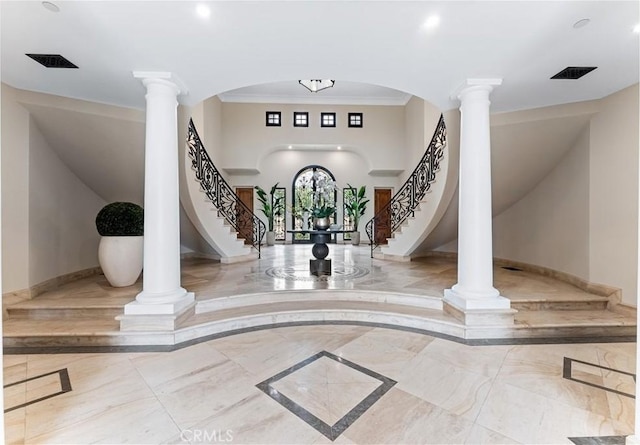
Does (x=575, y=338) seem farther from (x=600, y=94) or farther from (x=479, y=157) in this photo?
(x=600, y=94)

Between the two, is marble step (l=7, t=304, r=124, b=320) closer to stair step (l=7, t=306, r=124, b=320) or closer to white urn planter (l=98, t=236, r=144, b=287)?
stair step (l=7, t=306, r=124, b=320)

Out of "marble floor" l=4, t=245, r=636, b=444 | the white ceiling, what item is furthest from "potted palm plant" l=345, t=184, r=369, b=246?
"marble floor" l=4, t=245, r=636, b=444

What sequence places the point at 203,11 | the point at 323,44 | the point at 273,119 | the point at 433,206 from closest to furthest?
the point at 203,11, the point at 323,44, the point at 433,206, the point at 273,119

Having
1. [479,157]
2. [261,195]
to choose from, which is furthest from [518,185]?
[261,195]

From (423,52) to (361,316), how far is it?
118 inches

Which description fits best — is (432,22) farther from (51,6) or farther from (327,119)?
(327,119)

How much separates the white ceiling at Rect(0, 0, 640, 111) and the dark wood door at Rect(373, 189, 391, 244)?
7246 mm

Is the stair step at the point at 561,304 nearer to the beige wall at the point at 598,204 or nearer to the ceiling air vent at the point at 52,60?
the beige wall at the point at 598,204

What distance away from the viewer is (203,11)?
7.86 feet

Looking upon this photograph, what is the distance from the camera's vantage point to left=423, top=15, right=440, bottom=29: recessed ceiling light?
8.11 feet

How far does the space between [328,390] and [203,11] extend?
10.4ft

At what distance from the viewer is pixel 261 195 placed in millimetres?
10289

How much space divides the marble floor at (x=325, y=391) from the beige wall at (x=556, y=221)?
1.88 meters

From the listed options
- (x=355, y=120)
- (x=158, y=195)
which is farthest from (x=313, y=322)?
(x=355, y=120)
